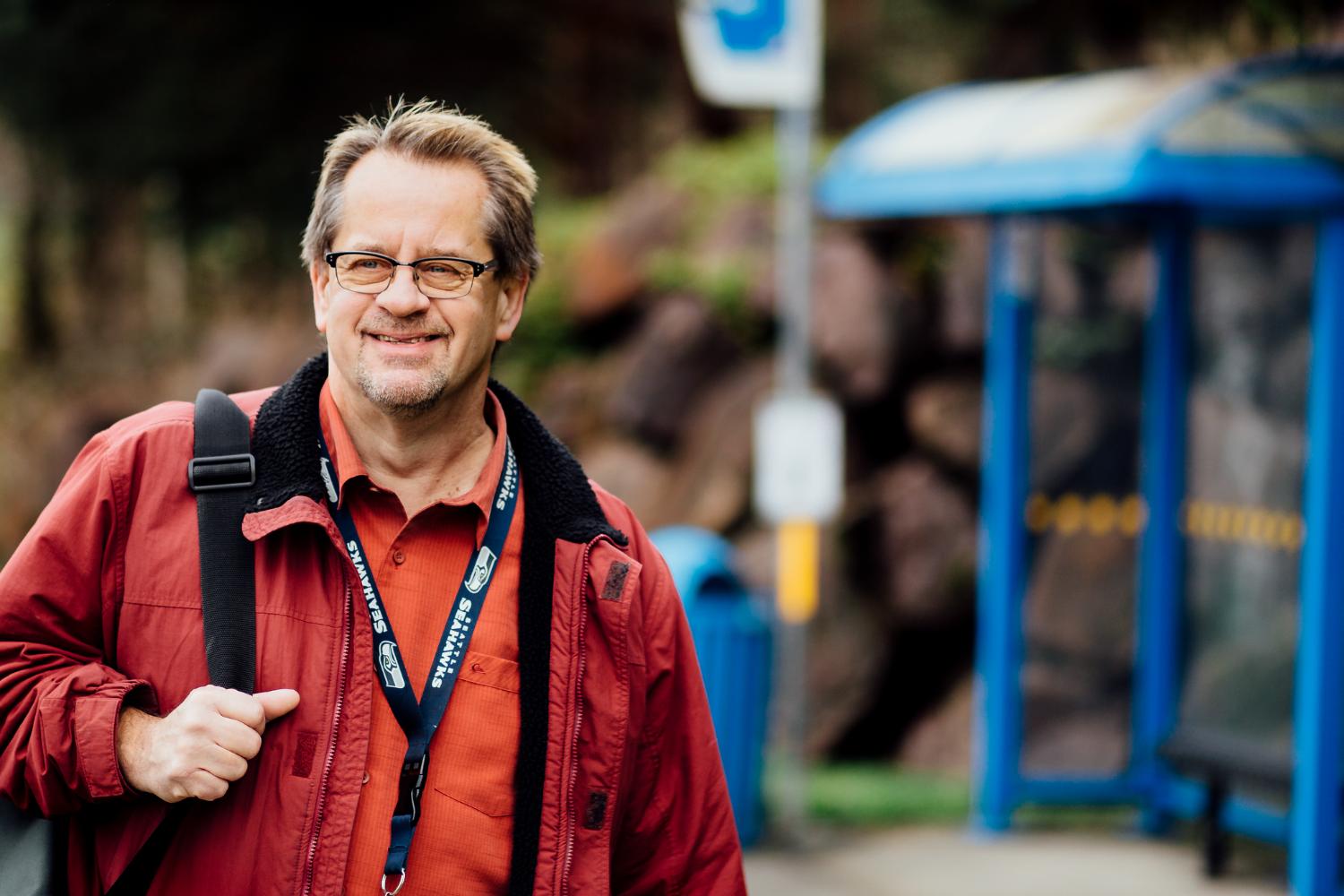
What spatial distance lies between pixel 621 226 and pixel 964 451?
9.19ft

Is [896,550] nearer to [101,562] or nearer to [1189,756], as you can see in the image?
[1189,756]

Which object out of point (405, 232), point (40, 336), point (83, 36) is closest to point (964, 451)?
point (83, 36)

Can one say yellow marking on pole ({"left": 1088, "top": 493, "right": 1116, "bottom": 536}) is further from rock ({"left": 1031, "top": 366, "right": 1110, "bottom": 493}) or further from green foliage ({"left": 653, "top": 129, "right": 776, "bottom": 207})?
green foliage ({"left": 653, "top": 129, "right": 776, "bottom": 207})

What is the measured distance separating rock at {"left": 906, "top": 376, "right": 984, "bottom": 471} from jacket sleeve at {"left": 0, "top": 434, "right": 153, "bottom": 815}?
24.6 feet

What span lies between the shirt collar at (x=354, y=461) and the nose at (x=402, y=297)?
0.67 ft

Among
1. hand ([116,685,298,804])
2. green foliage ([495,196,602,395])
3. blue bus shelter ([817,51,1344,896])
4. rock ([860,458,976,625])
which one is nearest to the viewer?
hand ([116,685,298,804])

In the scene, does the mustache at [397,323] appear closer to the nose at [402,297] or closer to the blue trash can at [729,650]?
the nose at [402,297]

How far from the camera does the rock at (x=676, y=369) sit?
10008 millimetres

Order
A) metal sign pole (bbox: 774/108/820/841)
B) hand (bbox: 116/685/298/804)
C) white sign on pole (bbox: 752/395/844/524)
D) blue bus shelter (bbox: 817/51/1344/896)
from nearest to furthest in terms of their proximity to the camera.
→ 1. hand (bbox: 116/685/298/804)
2. blue bus shelter (bbox: 817/51/1344/896)
3. white sign on pole (bbox: 752/395/844/524)
4. metal sign pole (bbox: 774/108/820/841)

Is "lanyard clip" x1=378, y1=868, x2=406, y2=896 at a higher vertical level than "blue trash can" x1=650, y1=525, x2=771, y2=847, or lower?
higher

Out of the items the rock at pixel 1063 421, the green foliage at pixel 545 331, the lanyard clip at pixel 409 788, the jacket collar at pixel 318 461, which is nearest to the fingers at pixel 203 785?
the lanyard clip at pixel 409 788

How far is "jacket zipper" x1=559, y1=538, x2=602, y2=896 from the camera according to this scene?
2.47 m

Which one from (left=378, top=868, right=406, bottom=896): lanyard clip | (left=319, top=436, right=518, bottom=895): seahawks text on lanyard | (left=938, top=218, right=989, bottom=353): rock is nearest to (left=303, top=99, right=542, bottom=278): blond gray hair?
(left=319, top=436, right=518, bottom=895): seahawks text on lanyard

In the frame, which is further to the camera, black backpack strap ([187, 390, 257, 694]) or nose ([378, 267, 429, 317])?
nose ([378, 267, 429, 317])
